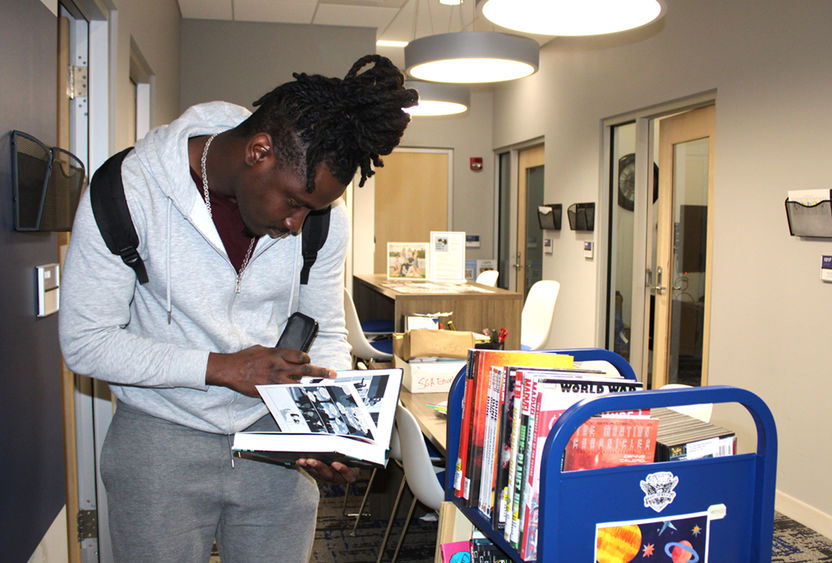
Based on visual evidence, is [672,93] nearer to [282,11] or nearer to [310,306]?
[282,11]

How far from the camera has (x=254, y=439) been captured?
1.20m

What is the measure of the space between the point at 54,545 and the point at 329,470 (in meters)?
1.08

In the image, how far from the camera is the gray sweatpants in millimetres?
1258

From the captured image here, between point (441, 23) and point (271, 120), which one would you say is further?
point (441, 23)

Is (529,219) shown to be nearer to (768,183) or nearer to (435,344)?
(768,183)

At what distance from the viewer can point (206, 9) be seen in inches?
223

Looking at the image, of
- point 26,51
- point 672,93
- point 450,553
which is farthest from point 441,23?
point 450,553

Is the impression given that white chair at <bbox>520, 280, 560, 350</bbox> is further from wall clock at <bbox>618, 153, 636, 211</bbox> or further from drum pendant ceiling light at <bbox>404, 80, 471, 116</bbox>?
drum pendant ceiling light at <bbox>404, 80, 471, 116</bbox>

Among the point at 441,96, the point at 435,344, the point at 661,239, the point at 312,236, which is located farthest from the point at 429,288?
the point at 312,236

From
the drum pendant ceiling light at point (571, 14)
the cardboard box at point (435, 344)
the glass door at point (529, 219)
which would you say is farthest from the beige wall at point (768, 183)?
the glass door at point (529, 219)

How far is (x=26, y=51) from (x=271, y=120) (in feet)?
2.68

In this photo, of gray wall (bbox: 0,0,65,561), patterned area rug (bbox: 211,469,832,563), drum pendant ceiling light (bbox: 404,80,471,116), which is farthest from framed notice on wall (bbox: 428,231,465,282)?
gray wall (bbox: 0,0,65,561)

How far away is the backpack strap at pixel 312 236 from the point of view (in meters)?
1.37

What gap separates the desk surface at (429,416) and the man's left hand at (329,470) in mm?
730
